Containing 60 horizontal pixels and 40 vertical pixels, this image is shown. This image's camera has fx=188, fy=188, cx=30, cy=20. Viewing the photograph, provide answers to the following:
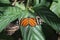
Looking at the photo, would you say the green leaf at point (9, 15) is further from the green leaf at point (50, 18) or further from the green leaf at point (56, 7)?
the green leaf at point (56, 7)

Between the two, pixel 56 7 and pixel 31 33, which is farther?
pixel 56 7

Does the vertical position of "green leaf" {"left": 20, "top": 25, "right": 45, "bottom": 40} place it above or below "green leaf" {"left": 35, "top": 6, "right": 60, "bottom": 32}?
below

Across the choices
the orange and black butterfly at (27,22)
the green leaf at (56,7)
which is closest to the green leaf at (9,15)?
the orange and black butterfly at (27,22)

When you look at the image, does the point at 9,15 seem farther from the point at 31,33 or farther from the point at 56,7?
the point at 56,7

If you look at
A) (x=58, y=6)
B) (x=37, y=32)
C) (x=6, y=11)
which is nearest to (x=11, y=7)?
(x=6, y=11)

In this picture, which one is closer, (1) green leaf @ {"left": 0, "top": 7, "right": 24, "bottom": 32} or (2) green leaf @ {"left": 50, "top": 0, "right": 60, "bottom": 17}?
(1) green leaf @ {"left": 0, "top": 7, "right": 24, "bottom": 32}

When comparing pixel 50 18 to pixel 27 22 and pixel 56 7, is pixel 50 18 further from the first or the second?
pixel 56 7

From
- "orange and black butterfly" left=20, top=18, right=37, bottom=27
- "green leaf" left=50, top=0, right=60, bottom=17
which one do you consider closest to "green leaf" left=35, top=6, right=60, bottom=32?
"orange and black butterfly" left=20, top=18, right=37, bottom=27

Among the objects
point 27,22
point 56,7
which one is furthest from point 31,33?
point 56,7

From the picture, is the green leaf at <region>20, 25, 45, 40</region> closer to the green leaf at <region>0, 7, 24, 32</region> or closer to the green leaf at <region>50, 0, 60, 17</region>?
the green leaf at <region>0, 7, 24, 32</region>
